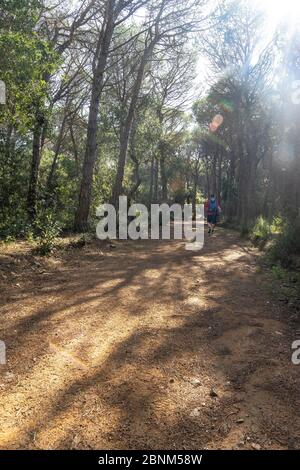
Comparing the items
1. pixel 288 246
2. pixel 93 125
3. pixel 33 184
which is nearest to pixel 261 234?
pixel 288 246

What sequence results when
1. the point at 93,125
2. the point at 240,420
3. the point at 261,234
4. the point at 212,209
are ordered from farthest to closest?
the point at 212,209
the point at 261,234
the point at 93,125
the point at 240,420

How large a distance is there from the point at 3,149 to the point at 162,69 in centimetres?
1667

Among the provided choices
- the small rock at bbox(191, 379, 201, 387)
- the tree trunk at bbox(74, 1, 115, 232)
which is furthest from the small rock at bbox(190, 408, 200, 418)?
the tree trunk at bbox(74, 1, 115, 232)

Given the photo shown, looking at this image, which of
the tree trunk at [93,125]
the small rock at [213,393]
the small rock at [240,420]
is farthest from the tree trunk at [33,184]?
the small rock at [240,420]

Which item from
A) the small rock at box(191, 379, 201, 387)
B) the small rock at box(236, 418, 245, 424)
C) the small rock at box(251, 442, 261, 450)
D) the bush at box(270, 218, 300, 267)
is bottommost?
the small rock at box(251, 442, 261, 450)

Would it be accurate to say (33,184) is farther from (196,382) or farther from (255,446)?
(255,446)

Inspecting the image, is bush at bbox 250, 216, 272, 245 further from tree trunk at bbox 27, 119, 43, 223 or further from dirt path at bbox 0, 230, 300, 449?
tree trunk at bbox 27, 119, 43, 223

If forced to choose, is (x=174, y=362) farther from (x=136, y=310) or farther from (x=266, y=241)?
(x=266, y=241)

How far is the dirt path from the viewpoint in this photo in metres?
2.71

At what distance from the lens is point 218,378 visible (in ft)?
11.5

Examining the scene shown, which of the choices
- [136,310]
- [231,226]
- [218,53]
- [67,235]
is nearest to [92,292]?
[136,310]

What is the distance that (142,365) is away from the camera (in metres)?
3.71

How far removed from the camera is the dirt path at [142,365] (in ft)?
8.89

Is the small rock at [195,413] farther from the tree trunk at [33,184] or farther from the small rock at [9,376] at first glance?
the tree trunk at [33,184]
